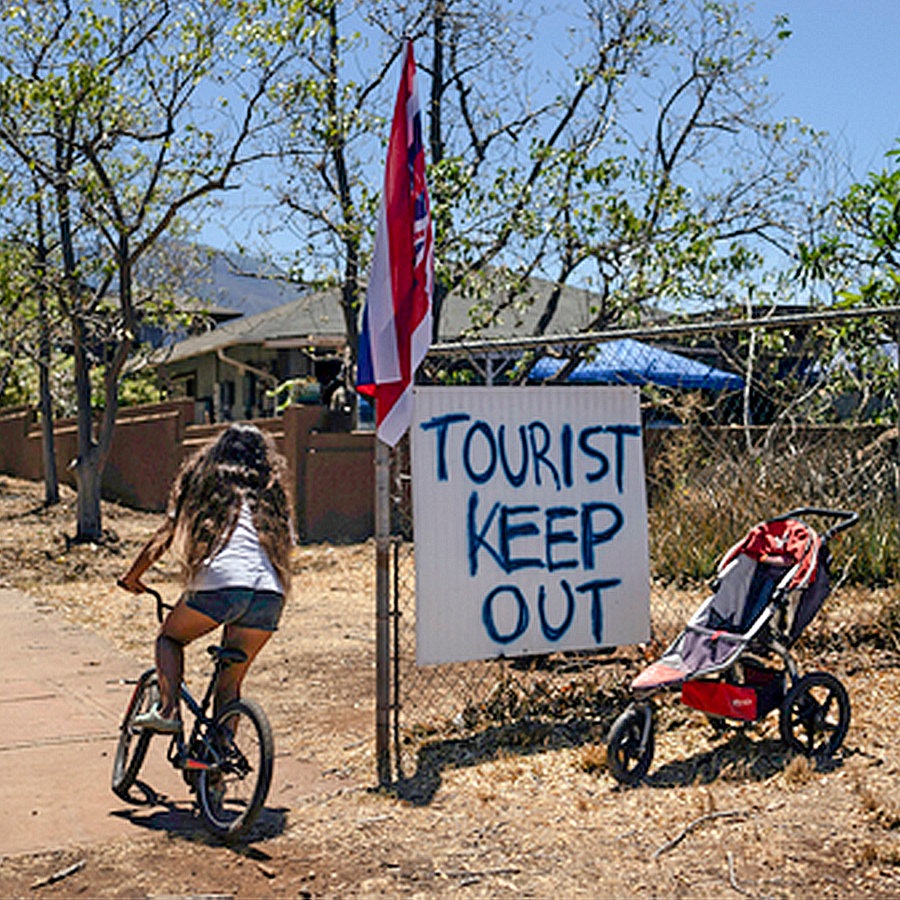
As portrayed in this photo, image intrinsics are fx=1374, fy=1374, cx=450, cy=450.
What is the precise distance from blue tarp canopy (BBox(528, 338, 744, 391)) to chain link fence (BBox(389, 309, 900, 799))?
29 centimetres

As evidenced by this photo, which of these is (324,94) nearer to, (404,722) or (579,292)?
(404,722)

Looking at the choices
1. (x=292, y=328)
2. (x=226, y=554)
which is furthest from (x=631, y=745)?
(x=292, y=328)

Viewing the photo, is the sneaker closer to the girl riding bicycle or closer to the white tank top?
the girl riding bicycle

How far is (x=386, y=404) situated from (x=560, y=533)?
4.02 feet

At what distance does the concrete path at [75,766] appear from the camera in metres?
5.63

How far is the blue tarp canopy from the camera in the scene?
16.2m

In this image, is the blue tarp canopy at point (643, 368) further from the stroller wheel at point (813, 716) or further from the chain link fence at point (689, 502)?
the stroller wheel at point (813, 716)

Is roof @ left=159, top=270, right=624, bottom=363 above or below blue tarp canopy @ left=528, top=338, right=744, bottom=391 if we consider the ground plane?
above

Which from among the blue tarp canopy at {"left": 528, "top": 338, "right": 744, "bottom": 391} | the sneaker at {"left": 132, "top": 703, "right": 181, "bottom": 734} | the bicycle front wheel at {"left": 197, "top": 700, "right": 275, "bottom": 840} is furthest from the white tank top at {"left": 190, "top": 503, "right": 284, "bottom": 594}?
the blue tarp canopy at {"left": 528, "top": 338, "right": 744, "bottom": 391}

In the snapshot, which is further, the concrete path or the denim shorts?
the concrete path

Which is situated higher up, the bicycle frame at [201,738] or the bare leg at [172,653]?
the bare leg at [172,653]

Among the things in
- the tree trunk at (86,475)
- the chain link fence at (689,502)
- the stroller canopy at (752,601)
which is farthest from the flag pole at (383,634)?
the tree trunk at (86,475)

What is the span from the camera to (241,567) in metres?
5.54

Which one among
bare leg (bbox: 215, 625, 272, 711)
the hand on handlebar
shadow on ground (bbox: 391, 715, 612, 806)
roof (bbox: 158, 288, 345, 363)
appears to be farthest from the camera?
roof (bbox: 158, 288, 345, 363)
